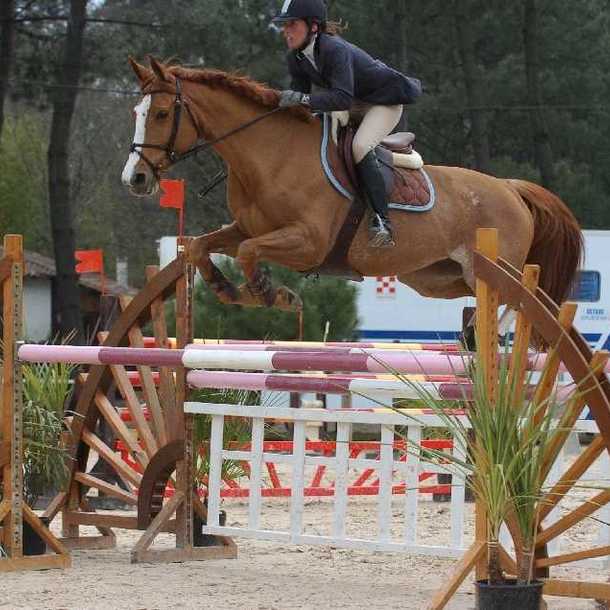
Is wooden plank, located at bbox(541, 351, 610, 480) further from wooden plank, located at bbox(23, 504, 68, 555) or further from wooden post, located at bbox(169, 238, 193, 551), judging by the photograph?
wooden plank, located at bbox(23, 504, 68, 555)

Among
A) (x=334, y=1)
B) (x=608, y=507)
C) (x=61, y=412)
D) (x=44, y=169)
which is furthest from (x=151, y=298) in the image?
(x=44, y=169)

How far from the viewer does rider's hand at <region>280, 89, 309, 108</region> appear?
578 centimetres

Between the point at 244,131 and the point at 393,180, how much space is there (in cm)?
72

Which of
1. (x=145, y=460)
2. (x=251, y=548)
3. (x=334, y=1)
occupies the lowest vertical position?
(x=251, y=548)

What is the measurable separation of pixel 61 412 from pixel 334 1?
16.1 meters

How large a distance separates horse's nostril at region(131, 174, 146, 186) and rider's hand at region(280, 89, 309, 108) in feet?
2.38

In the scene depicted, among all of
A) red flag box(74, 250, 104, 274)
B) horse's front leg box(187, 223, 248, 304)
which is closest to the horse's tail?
horse's front leg box(187, 223, 248, 304)

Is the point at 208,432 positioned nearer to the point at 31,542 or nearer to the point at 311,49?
the point at 31,542

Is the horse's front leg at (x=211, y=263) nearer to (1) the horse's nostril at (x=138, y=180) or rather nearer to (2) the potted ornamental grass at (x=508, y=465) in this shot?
(1) the horse's nostril at (x=138, y=180)

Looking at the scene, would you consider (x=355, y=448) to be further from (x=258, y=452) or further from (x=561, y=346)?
(x=561, y=346)

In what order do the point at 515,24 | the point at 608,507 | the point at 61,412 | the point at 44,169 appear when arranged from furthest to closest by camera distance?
1. the point at 44,169
2. the point at 515,24
3. the point at 61,412
4. the point at 608,507

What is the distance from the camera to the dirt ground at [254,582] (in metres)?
4.68

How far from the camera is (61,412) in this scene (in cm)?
579

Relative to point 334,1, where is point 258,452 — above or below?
below
